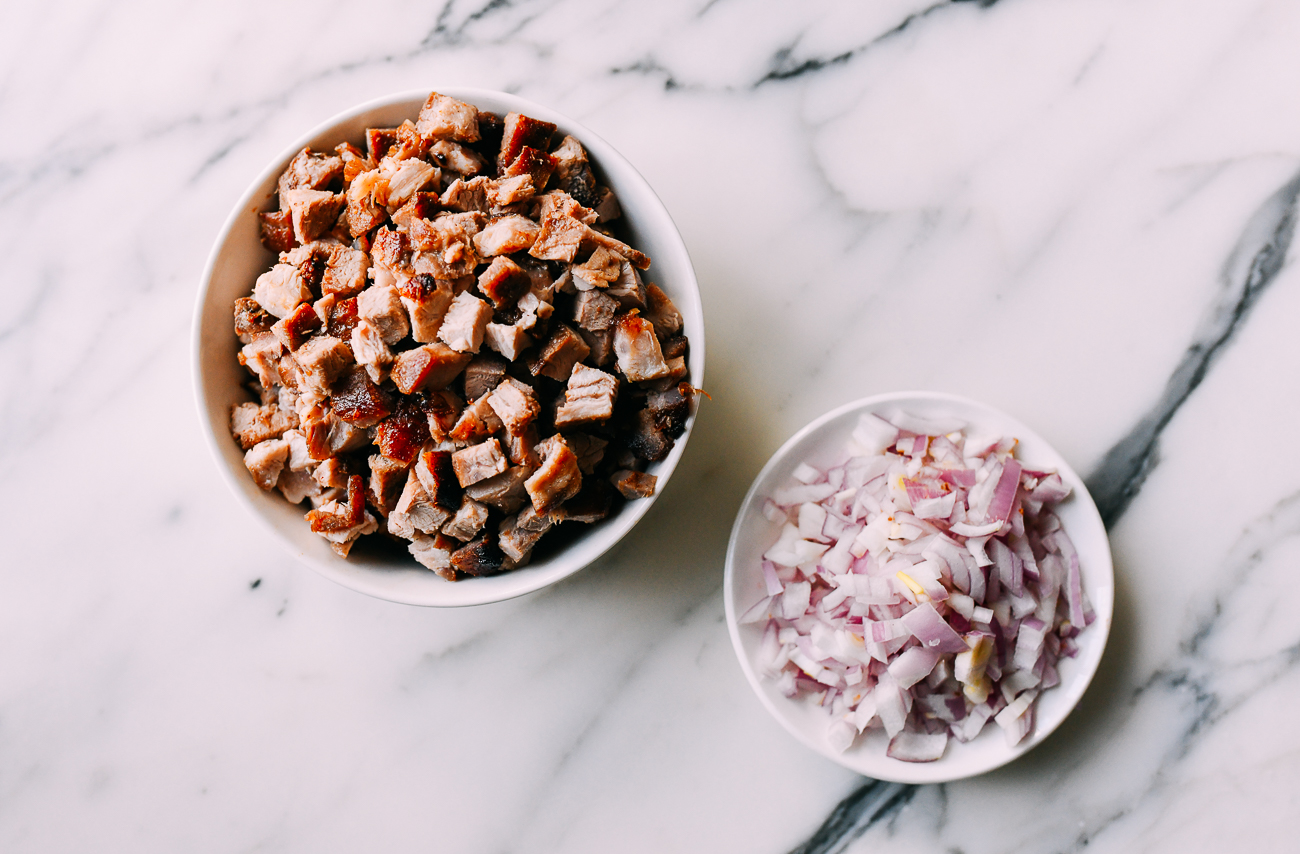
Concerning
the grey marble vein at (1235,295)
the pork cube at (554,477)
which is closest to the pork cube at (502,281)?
the pork cube at (554,477)

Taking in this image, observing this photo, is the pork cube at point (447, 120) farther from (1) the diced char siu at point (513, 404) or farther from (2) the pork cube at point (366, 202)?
(1) the diced char siu at point (513, 404)

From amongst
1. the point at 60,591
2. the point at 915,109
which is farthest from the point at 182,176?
the point at 915,109

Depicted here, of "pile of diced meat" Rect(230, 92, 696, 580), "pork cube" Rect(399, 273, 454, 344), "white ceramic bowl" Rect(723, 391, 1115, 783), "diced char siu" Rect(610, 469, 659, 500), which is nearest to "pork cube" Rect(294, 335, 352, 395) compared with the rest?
"pile of diced meat" Rect(230, 92, 696, 580)

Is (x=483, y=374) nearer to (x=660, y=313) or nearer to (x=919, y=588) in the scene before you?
(x=660, y=313)

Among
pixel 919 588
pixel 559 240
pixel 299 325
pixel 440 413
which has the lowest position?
pixel 919 588

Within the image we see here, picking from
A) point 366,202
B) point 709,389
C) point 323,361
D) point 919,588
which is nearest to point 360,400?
point 323,361

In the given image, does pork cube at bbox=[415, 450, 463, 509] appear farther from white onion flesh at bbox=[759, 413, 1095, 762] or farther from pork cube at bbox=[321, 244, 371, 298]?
white onion flesh at bbox=[759, 413, 1095, 762]
